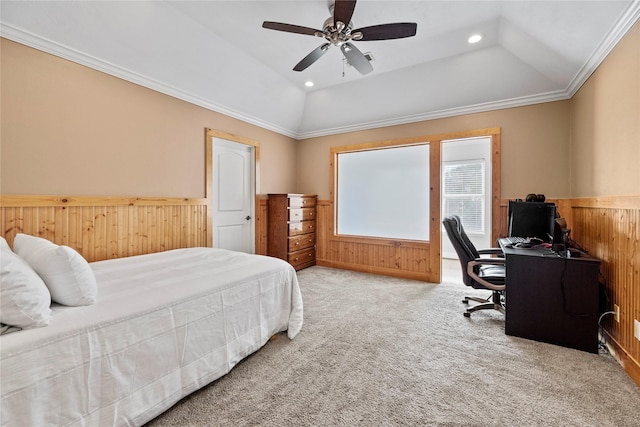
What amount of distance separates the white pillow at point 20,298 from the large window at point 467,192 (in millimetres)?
5950

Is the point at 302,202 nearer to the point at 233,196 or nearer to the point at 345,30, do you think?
the point at 233,196

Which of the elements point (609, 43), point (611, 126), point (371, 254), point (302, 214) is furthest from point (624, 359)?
point (302, 214)

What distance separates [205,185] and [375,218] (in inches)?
109

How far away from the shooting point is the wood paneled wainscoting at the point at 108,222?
2211 mm

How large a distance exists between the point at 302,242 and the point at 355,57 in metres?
3.04

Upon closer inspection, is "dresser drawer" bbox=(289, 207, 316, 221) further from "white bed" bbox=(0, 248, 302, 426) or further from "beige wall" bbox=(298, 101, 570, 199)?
"beige wall" bbox=(298, 101, 570, 199)

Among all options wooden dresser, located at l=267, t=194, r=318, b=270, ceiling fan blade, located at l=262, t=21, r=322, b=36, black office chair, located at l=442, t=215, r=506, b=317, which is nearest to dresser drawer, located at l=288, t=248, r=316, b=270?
wooden dresser, located at l=267, t=194, r=318, b=270

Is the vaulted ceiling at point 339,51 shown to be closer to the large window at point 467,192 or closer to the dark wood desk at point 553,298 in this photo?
the dark wood desk at point 553,298

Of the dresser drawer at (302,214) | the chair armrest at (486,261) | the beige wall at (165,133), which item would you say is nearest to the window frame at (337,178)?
the beige wall at (165,133)

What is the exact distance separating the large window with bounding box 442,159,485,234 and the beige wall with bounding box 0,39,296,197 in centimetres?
492

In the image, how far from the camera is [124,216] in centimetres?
283

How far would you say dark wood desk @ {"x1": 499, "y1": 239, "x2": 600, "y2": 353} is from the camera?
214 cm

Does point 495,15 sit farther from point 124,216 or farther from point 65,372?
point 124,216

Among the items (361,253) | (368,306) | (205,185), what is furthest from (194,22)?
(361,253)
